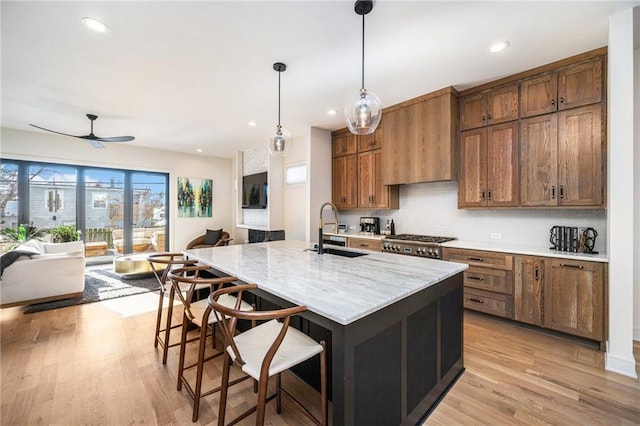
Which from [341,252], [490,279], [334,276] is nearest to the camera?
[334,276]

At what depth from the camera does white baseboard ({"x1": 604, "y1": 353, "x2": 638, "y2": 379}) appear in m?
2.08

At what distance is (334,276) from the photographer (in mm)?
1746

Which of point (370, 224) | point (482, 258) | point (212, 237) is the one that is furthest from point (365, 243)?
point (212, 237)

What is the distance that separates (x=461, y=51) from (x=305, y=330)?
283 centimetres

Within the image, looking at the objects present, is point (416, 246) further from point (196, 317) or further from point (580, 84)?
point (196, 317)

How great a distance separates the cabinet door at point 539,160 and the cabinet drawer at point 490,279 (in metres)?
0.82

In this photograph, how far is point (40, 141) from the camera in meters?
5.20

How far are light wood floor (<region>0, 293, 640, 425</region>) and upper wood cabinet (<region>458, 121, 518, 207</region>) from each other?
4.80 feet

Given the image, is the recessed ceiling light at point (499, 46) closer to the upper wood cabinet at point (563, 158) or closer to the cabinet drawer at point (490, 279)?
the upper wood cabinet at point (563, 158)

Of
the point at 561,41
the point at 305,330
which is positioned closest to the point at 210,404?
the point at 305,330

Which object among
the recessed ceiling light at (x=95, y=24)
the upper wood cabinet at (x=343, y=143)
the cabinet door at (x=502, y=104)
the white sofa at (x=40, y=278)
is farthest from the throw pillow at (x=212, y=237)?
the cabinet door at (x=502, y=104)

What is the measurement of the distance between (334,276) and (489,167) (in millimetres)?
2596

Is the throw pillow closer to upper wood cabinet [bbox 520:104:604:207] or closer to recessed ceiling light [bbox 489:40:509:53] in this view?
upper wood cabinet [bbox 520:104:604:207]

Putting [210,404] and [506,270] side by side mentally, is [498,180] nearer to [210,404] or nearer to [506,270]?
[506,270]
